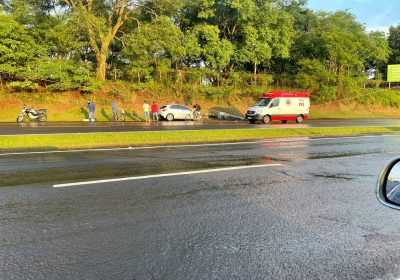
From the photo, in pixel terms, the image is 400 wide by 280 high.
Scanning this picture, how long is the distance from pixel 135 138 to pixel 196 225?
1108cm

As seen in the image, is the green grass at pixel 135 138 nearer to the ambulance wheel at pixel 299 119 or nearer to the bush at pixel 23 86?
the ambulance wheel at pixel 299 119

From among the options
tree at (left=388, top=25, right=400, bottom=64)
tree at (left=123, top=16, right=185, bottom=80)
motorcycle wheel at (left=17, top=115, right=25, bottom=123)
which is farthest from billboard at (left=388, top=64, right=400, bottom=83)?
motorcycle wheel at (left=17, top=115, right=25, bottom=123)

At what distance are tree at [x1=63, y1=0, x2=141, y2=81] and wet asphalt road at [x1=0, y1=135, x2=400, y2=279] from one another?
26.0m

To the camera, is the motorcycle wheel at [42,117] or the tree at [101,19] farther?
the tree at [101,19]

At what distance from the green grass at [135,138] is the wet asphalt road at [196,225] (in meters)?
4.54

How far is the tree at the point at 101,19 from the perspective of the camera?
32.4 meters

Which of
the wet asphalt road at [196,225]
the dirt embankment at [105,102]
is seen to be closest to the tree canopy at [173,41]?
the dirt embankment at [105,102]

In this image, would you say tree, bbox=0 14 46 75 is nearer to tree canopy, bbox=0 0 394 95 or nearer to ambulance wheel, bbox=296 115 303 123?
tree canopy, bbox=0 0 394 95

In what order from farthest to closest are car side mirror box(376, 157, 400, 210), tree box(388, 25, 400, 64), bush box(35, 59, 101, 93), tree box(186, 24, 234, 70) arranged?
tree box(388, 25, 400, 64), tree box(186, 24, 234, 70), bush box(35, 59, 101, 93), car side mirror box(376, 157, 400, 210)

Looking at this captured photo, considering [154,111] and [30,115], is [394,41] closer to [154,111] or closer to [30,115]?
[154,111]

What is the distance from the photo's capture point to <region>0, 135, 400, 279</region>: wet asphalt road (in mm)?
3863

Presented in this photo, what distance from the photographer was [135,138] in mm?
15766

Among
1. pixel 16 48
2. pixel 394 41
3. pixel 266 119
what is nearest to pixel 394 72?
pixel 394 41

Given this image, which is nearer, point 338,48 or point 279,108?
point 279,108
